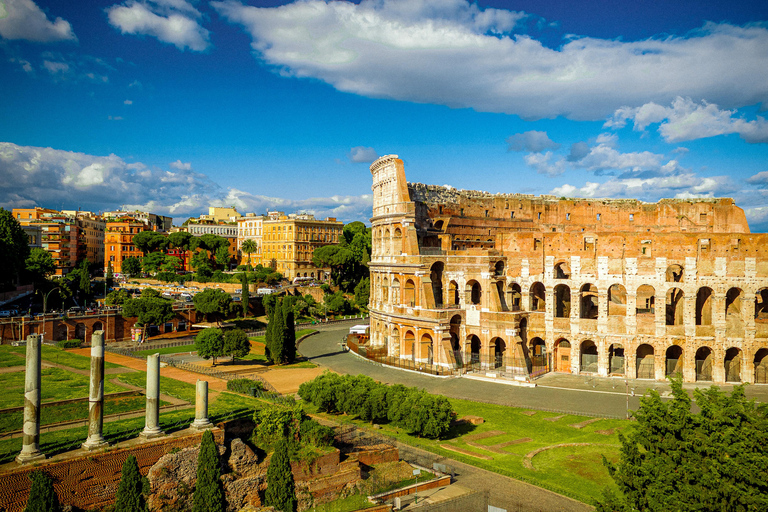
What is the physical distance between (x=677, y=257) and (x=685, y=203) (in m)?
15.9

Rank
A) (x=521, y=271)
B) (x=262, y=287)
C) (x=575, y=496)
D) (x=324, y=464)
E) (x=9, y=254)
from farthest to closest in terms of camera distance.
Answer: (x=262, y=287), (x=9, y=254), (x=521, y=271), (x=324, y=464), (x=575, y=496)

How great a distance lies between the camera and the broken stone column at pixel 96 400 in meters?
21.2

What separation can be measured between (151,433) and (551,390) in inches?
1111

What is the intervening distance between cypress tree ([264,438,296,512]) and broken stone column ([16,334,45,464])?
848 centimetres

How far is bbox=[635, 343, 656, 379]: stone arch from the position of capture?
4260cm

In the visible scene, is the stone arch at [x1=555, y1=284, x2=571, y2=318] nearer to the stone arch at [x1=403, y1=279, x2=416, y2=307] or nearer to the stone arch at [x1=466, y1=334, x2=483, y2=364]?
the stone arch at [x1=466, y1=334, x2=483, y2=364]

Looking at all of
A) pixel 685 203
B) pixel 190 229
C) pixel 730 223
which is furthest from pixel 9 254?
pixel 190 229

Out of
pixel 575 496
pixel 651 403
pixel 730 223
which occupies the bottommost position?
pixel 575 496

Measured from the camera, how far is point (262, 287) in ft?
307

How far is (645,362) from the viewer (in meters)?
43.1

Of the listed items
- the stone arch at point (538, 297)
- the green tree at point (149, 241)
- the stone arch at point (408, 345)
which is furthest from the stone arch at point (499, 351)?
the green tree at point (149, 241)

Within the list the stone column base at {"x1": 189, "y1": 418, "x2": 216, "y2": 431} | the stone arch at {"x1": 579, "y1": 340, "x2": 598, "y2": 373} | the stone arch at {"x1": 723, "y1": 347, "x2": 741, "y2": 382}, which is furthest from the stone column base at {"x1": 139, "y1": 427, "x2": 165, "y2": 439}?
the stone arch at {"x1": 723, "y1": 347, "x2": 741, "y2": 382}

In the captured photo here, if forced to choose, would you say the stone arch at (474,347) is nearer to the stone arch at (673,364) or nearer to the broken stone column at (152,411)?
the stone arch at (673,364)

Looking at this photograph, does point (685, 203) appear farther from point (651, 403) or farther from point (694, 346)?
point (651, 403)
